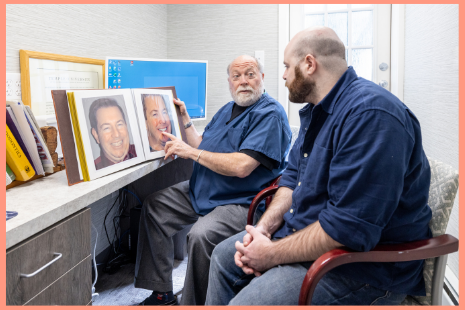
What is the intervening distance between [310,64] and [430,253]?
65 centimetres

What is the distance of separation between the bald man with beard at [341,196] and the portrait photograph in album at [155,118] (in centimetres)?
66

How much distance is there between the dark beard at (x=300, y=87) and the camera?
1141 millimetres

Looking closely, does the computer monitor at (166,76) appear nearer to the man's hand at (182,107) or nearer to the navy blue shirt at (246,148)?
the man's hand at (182,107)

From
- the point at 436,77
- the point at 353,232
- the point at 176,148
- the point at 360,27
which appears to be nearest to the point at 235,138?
the point at 176,148

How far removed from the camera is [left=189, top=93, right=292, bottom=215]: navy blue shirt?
64.6 inches

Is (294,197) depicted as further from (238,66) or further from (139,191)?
(139,191)

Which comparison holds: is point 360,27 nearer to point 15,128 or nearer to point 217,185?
point 217,185

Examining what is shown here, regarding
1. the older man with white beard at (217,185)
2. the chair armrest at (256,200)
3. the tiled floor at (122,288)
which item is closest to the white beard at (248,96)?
the older man with white beard at (217,185)

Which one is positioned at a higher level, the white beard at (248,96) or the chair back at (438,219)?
the white beard at (248,96)

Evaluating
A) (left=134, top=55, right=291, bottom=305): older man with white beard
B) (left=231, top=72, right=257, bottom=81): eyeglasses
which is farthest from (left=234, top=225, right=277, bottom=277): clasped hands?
(left=231, top=72, right=257, bottom=81): eyeglasses

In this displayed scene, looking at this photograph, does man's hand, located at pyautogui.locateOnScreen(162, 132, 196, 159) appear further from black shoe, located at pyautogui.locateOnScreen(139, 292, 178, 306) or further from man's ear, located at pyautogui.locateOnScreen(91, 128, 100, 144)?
black shoe, located at pyautogui.locateOnScreen(139, 292, 178, 306)

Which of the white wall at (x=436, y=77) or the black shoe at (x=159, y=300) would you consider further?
the black shoe at (x=159, y=300)

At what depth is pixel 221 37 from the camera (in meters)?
2.93

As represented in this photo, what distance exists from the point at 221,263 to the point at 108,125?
664mm
